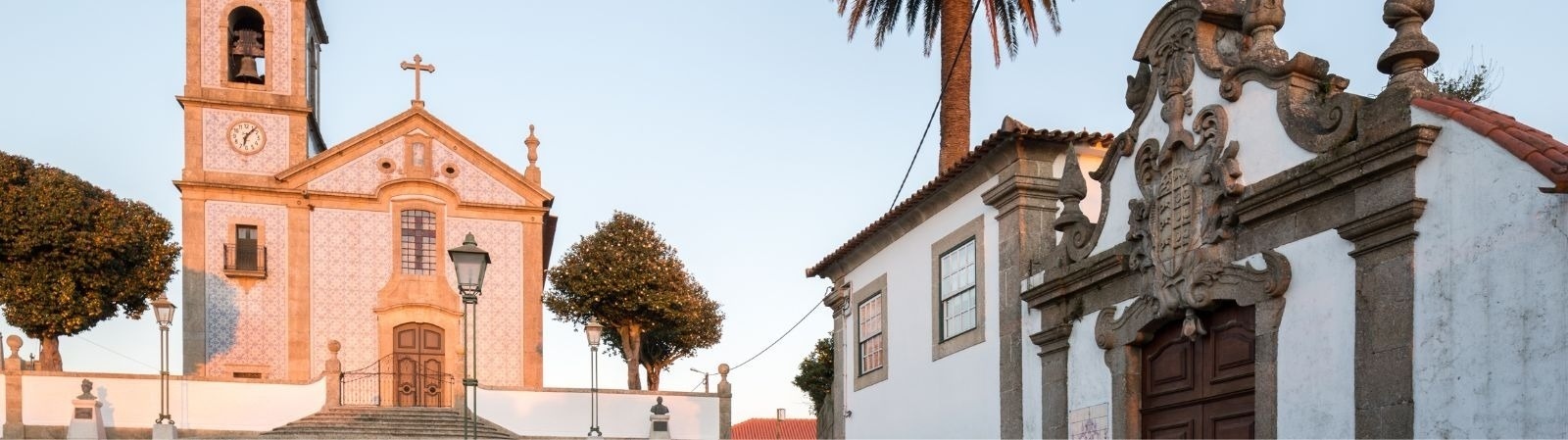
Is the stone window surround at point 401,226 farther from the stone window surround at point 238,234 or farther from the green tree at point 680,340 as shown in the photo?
the green tree at point 680,340

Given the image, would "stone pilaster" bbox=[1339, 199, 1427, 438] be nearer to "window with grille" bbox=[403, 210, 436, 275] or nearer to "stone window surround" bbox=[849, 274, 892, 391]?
"stone window surround" bbox=[849, 274, 892, 391]

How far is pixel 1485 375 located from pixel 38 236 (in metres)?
22.9

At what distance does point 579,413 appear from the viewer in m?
24.8

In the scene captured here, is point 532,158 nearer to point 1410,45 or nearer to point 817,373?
point 817,373

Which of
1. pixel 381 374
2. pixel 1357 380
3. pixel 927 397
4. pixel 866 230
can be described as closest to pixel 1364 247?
pixel 1357 380

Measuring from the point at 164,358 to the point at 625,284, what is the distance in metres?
11.2

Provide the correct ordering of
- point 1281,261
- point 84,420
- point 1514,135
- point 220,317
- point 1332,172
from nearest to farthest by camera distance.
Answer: point 1514,135 < point 1332,172 < point 1281,261 < point 84,420 < point 220,317

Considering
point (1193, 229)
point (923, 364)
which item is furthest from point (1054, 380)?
point (923, 364)

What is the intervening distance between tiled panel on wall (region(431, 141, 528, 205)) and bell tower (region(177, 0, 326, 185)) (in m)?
2.55

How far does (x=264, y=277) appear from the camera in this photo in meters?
26.0

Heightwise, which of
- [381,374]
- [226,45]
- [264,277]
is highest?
[226,45]

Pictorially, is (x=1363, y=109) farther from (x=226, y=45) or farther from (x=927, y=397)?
(x=226, y=45)

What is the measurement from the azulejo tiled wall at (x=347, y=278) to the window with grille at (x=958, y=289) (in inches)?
597

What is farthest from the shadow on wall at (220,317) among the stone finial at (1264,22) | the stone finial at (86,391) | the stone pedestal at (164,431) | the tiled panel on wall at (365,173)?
the stone finial at (1264,22)
